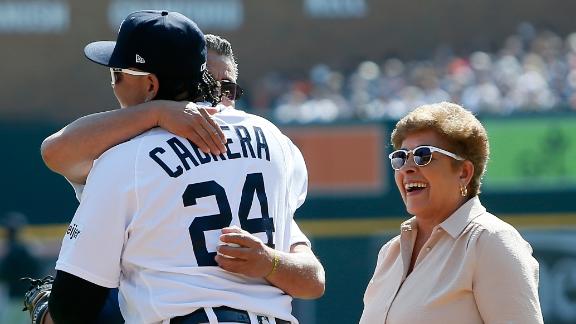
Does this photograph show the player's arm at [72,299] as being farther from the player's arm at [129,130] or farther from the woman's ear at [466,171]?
the woman's ear at [466,171]

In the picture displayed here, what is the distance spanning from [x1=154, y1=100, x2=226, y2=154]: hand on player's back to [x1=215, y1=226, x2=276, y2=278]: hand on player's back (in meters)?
0.23

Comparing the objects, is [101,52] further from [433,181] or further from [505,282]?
[505,282]

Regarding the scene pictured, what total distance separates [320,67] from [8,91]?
5743mm

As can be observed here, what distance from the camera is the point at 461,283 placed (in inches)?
127

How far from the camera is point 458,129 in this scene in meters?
3.42

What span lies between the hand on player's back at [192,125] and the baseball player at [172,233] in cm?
3

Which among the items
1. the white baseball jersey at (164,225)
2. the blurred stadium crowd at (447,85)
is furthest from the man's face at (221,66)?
the blurred stadium crowd at (447,85)

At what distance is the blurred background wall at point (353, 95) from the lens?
460 inches

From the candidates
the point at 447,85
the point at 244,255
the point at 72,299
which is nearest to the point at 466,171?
the point at 244,255

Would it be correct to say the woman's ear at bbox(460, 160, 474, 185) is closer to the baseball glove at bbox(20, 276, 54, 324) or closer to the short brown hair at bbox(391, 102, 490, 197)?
the short brown hair at bbox(391, 102, 490, 197)

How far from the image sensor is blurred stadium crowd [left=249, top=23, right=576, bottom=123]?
566 inches

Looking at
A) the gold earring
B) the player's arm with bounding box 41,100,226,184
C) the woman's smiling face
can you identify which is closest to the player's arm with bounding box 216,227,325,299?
the player's arm with bounding box 41,100,226,184

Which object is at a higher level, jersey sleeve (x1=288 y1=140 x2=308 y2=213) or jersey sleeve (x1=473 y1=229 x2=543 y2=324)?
jersey sleeve (x1=288 y1=140 x2=308 y2=213)

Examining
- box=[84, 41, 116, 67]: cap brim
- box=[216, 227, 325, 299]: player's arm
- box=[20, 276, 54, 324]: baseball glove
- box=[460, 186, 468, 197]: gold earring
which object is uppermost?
box=[84, 41, 116, 67]: cap brim
